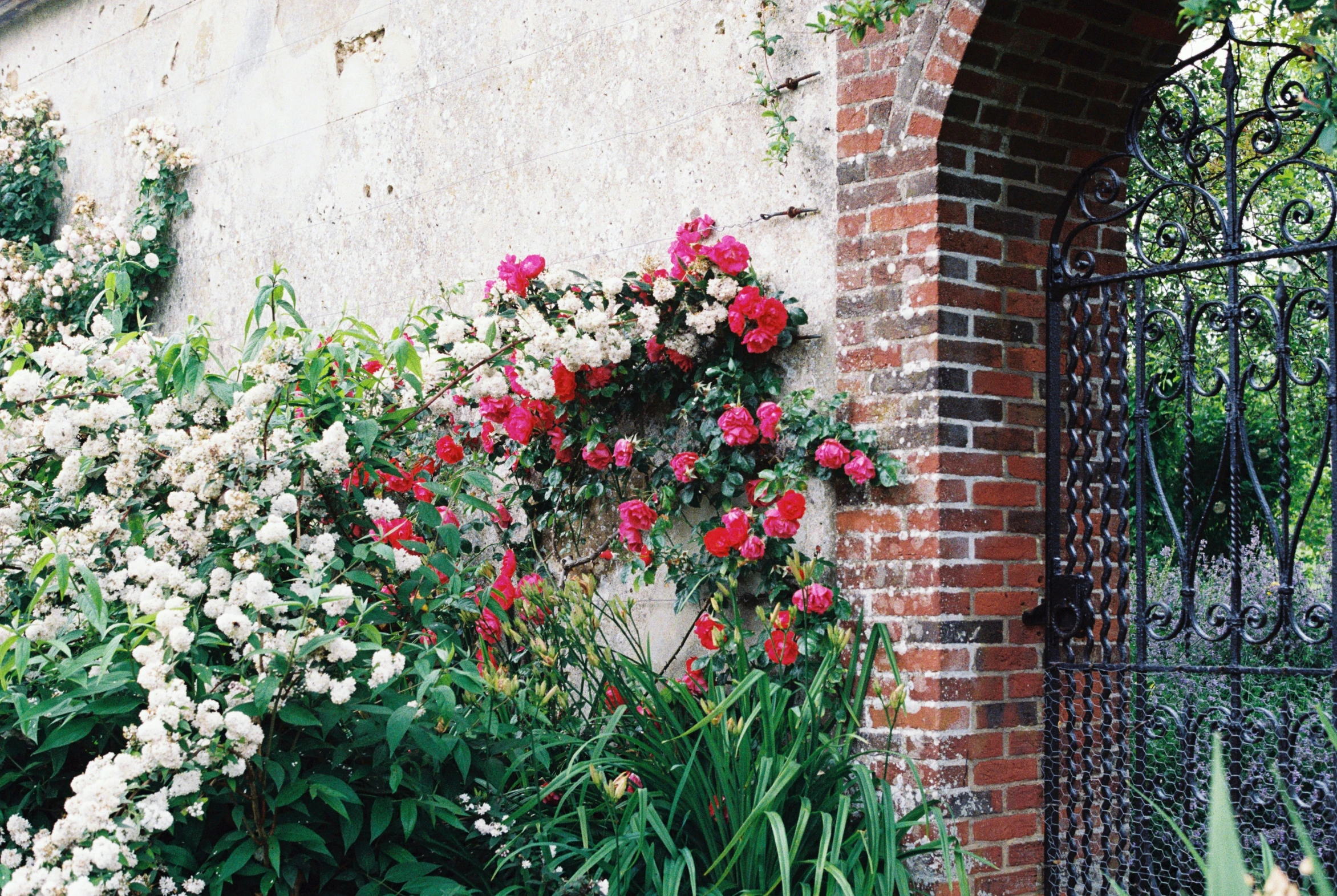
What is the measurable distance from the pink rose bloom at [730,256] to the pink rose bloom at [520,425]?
900 millimetres

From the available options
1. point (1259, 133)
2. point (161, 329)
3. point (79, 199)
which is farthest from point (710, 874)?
point (79, 199)

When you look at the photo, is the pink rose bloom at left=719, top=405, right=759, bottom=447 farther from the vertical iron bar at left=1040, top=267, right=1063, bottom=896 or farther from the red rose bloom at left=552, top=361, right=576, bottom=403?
the vertical iron bar at left=1040, top=267, right=1063, bottom=896

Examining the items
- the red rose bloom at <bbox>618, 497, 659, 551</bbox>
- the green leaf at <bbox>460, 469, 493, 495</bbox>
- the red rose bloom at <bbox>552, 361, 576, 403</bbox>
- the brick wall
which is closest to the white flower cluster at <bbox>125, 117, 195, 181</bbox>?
the red rose bloom at <bbox>552, 361, 576, 403</bbox>

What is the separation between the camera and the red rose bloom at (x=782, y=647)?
3.60m

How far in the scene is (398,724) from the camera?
281cm

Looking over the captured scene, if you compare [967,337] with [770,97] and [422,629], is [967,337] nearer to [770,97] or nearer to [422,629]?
[770,97]

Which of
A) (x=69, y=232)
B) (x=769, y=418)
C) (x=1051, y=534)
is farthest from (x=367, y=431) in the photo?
(x=69, y=232)

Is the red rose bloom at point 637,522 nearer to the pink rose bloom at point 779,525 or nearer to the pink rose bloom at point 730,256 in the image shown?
the pink rose bloom at point 779,525

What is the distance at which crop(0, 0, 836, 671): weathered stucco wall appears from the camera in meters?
4.12

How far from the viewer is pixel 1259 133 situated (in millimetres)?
3398

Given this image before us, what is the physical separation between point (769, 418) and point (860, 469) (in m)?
0.32

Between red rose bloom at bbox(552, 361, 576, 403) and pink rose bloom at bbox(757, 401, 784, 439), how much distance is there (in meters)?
0.72

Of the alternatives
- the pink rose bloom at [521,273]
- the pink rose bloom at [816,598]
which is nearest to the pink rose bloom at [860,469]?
the pink rose bloom at [816,598]

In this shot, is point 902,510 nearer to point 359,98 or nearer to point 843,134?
point 843,134
